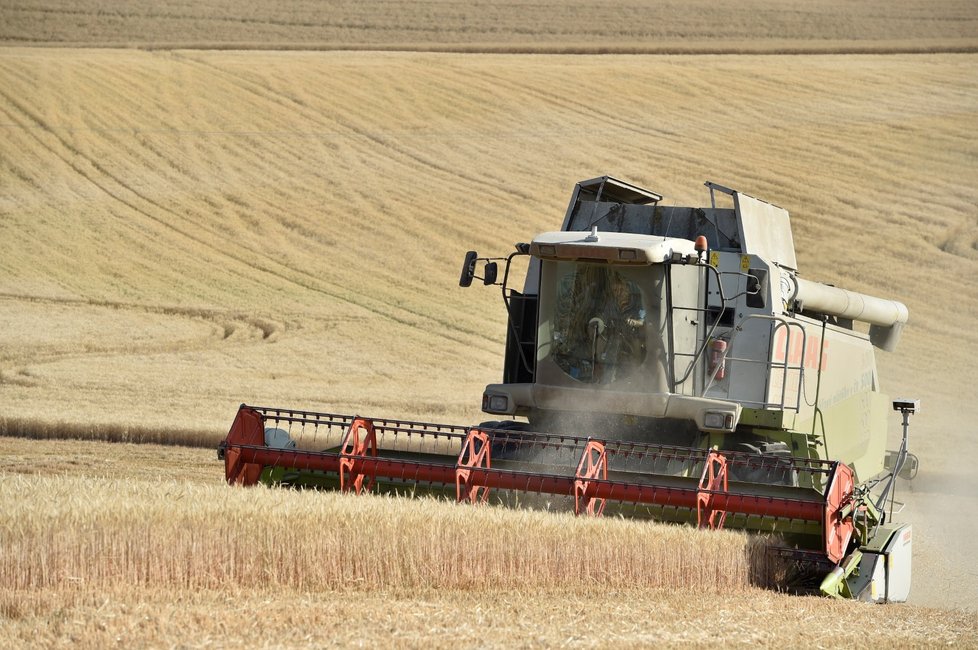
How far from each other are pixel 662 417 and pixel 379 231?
54.2 feet

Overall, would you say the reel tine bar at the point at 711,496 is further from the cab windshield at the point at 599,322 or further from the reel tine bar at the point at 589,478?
the cab windshield at the point at 599,322

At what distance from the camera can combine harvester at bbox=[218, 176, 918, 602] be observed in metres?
7.96

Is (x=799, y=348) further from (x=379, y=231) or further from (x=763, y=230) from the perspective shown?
(x=379, y=231)

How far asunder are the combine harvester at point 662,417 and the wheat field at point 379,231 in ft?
2.10

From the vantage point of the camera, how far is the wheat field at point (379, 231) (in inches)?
253

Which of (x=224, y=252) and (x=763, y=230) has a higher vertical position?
(x=224, y=252)

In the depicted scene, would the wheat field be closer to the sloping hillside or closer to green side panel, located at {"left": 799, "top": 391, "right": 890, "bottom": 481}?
the sloping hillside

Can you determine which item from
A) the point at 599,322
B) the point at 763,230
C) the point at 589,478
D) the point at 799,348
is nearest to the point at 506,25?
the point at 763,230

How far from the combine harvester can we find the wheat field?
0.64 metres

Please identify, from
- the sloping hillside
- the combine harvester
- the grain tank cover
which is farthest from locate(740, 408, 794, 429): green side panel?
the sloping hillside

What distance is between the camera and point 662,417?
9.16 metres

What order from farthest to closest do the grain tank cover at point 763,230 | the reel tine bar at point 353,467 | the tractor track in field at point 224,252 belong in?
the tractor track in field at point 224,252, the grain tank cover at point 763,230, the reel tine bar at point 353,467

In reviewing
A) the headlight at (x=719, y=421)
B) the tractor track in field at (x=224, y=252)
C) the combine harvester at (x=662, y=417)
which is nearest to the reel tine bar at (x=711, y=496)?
the combine harvester at (x=662, y=417)

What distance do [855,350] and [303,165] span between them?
18.3m
